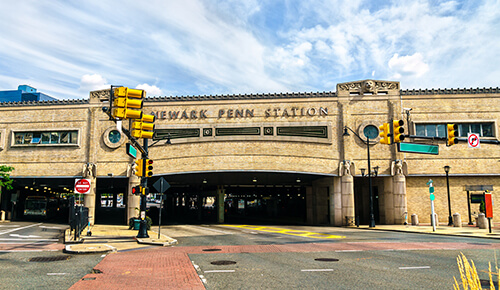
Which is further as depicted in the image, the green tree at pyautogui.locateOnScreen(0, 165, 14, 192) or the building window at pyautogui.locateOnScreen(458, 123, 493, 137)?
the green tree at pyautogui.locateOnScreen(0, 165, 14, 192)

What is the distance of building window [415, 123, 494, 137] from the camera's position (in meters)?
33.9

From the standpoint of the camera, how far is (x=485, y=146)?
111 feet

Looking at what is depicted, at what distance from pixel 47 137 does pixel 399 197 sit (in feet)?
110

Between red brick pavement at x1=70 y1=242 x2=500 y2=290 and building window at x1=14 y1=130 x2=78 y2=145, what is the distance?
2503 centimetres

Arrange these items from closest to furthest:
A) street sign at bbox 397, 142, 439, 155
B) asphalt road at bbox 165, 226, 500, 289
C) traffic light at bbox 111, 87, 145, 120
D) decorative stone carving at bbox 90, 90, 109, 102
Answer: asphalt road at bbox 165, 226, 500, 289
traffic light at bbox 111, 87, 145, 120
street sign at bbox 397, 142, 439, 155
decorative stone carving at bbox 90, 90, 109, 102

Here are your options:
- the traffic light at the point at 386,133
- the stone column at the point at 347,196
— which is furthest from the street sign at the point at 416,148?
the stone column at the point at 347,196

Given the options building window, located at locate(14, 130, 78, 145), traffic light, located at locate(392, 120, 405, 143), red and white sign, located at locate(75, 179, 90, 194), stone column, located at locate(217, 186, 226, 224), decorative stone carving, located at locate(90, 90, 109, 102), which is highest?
decorative stone carving, located at locate(90, 90, 109, 102)

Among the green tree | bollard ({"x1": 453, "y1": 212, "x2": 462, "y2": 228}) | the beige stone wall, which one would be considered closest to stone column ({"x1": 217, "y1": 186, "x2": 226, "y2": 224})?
the beige stone wall

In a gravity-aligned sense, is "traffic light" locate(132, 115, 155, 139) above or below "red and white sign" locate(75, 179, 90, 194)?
above

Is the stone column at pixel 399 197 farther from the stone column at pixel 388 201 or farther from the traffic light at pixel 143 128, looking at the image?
the traffic light at pixel 143 128

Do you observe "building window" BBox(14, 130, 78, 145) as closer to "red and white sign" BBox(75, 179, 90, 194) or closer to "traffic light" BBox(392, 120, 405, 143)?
"red and white sign" BBox(75, 179, 90, 194)


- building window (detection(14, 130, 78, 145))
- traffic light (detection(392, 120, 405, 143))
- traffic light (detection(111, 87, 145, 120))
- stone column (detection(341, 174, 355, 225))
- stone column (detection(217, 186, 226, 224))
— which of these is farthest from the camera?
stone column (detection(217, 186, 226, 224))

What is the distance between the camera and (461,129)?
3406 centimetres

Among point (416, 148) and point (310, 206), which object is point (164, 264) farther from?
point (310, 206)
